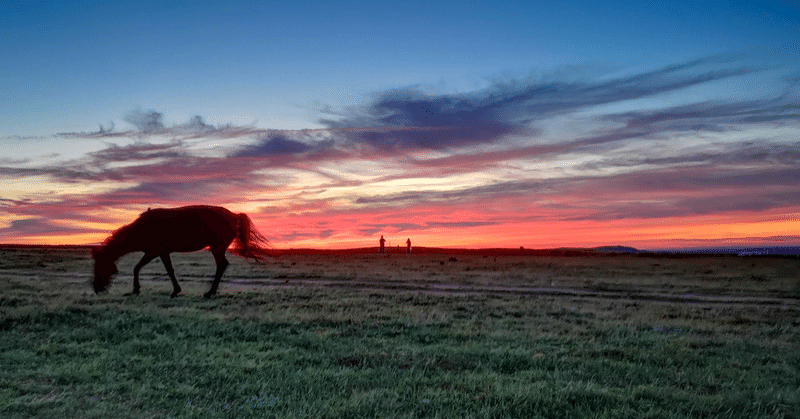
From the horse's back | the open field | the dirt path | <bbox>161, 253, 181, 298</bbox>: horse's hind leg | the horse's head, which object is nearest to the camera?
the open field

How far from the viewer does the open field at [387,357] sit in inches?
303

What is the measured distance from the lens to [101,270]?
20031mm

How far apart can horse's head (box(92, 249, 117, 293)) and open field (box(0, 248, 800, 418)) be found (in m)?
1.25

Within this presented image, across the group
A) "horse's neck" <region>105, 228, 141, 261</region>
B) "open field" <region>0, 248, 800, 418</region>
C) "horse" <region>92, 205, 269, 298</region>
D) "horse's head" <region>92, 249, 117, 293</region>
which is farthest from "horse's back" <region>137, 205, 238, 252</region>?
"open field" <region>0, 248, 800, 418</region>

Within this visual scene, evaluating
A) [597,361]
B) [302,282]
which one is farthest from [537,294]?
[597,361]

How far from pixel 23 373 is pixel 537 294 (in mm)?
18942

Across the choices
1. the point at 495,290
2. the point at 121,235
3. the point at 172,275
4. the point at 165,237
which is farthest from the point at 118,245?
the point at 495,290

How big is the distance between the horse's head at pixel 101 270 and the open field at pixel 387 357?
1252mm

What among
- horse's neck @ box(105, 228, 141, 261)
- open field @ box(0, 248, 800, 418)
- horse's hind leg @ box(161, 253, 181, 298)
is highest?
horse's neck @ box(105, 228, 141, 261)

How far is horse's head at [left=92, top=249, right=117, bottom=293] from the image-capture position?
19953 millimetres

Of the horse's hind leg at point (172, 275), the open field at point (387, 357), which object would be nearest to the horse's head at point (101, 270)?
the open field at point (387, 357)

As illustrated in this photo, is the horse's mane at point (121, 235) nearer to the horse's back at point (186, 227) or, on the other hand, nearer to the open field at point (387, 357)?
the horse's back at point (186, 227)

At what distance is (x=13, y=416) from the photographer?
690 cm

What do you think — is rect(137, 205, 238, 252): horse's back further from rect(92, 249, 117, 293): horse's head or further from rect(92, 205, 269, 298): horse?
rect(92, 249, 117, 293): horse's head
